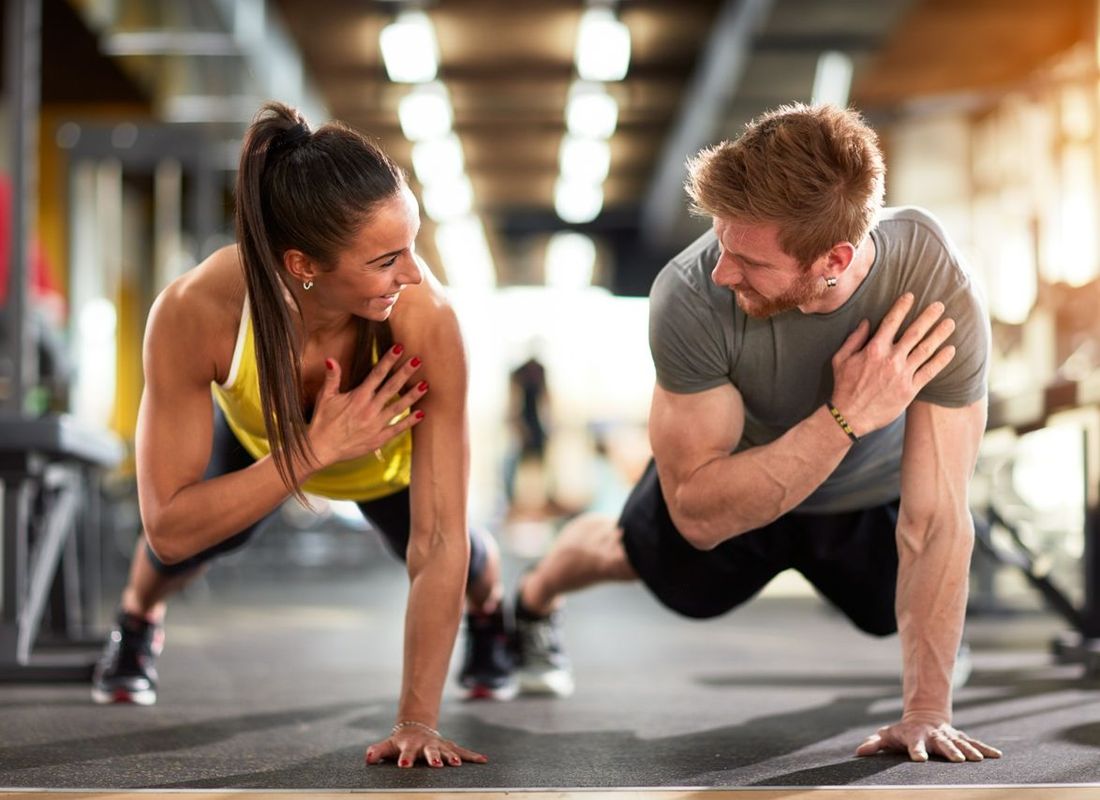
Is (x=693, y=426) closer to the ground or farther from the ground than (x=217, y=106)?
closer to the ground

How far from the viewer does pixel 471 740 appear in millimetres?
1985

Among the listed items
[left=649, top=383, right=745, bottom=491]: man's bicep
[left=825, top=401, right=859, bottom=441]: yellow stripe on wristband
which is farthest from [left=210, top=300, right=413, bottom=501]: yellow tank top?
[left=825, top=401, right=859, bottom=441]: yellow stripe on wristband

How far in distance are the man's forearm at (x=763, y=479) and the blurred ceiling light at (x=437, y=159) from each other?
820 centimetres

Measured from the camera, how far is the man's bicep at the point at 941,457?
1794mm

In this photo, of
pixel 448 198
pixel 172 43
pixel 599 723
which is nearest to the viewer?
pixel 599 723

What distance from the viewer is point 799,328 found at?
1.84m

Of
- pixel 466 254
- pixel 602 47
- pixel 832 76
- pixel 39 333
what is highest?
pixel 466 254

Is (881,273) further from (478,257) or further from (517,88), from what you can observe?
(478,257)

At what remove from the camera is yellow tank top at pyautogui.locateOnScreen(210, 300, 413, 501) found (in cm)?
186

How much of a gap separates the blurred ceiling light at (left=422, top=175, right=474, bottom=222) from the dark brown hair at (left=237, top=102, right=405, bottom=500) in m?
9.44

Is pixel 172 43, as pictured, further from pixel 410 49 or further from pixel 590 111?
pixel 590 111

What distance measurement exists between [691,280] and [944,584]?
0.52 meters

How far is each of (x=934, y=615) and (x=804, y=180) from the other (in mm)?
592

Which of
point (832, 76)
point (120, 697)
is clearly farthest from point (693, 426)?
point (832, 76)
